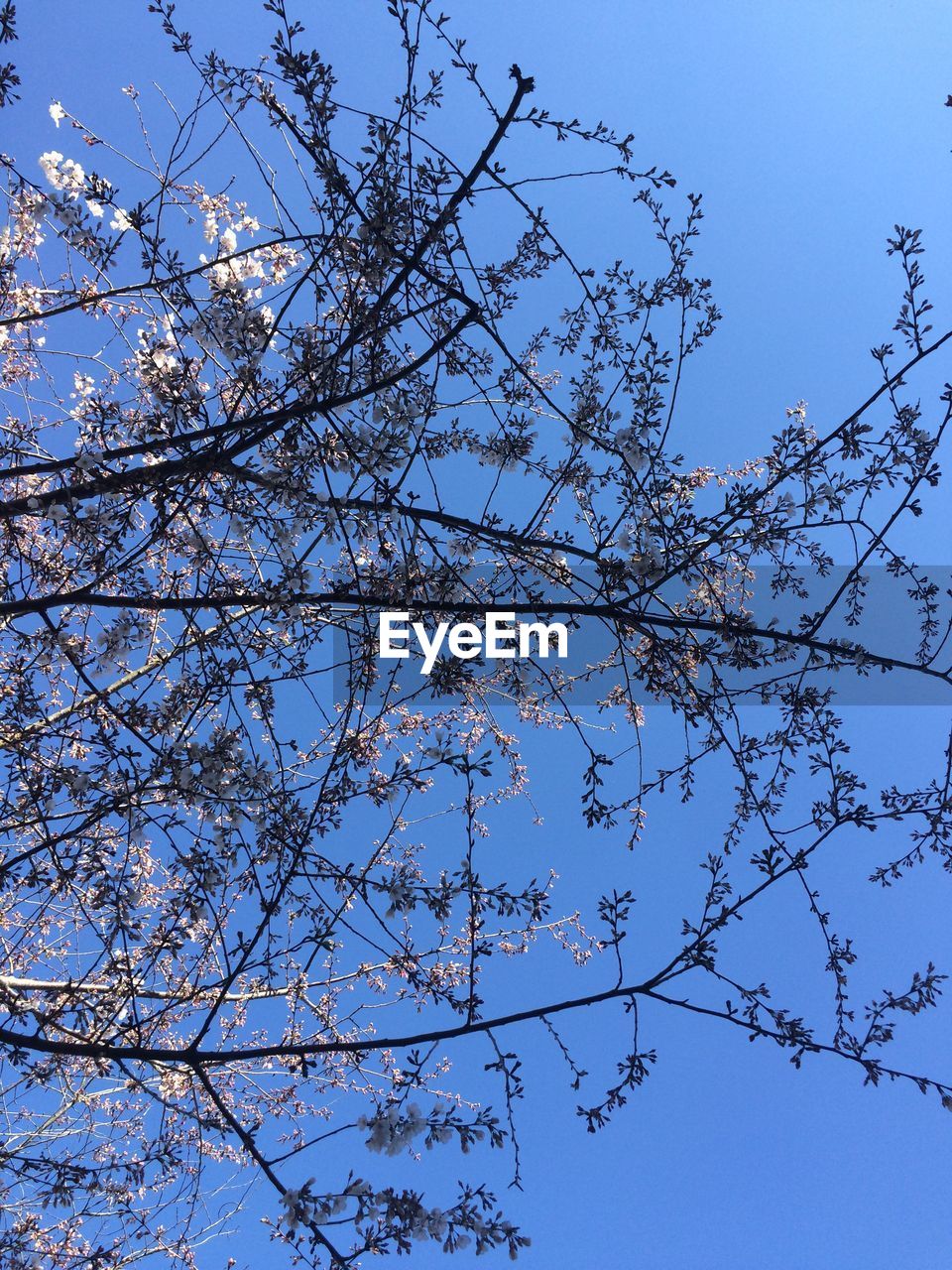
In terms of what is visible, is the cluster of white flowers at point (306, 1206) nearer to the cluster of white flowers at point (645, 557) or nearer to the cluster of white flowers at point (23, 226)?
the cluster of white flowers at point (645, 557)

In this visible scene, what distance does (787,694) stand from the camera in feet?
10.1

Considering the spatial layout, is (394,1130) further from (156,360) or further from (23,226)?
(23,226)

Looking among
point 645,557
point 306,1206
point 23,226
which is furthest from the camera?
point 23,226

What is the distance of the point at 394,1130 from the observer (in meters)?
2.22

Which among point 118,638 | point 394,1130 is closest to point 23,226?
point 118,638

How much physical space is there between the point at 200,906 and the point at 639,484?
2139 millimetres

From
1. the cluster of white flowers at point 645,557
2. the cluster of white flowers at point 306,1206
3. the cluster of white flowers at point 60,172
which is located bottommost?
the cluster of white flowers at point 306,1206

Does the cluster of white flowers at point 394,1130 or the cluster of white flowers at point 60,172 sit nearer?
the cluster of white flowers at point 394,1130

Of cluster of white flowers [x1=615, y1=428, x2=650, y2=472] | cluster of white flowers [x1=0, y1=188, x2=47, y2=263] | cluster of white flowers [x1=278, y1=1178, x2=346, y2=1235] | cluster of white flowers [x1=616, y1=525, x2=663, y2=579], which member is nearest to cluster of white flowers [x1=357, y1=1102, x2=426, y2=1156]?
cluster of white flowers [x1=278, y1=1178, x2=346, y2=1235]

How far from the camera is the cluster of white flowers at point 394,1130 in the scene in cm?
220

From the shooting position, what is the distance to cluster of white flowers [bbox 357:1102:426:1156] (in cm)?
220

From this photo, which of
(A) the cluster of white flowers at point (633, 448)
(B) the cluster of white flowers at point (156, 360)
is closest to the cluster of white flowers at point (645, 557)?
(A) the cluster of white flowers at point (633, 448)

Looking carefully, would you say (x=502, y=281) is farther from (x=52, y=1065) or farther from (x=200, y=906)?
(x=52, y=1065)

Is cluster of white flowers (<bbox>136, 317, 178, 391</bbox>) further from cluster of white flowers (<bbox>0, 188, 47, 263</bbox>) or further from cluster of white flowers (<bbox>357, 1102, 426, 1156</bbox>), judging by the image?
cluster of white flowers (<bbox>357, 1102, 426, 1156</bbox>)
